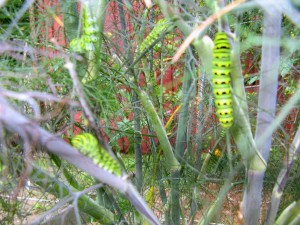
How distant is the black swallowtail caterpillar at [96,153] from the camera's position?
586 millimetres

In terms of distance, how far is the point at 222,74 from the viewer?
2.23 feet

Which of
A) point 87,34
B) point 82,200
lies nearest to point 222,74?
point 87,34

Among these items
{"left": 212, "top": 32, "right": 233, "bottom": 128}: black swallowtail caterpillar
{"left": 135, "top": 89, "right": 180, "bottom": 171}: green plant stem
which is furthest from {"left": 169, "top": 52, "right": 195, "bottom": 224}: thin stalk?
{"left": 212, "top": 32, "right": 233, "bottom": 128}: black swallowtail caterpillar

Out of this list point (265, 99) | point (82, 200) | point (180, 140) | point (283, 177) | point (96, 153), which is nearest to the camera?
point (96, 153)

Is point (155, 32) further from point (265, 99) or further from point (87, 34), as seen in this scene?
point (265, 99)

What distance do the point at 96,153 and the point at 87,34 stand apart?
337mm

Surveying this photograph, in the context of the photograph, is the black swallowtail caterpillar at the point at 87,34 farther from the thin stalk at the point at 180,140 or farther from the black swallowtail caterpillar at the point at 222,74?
the thin stalk at the point at 180,140

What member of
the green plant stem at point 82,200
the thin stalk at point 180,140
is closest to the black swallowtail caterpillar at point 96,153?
the green plant stem at point 82,200

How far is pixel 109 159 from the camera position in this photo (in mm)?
607

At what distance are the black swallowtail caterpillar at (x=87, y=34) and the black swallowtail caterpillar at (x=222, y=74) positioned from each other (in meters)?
0.27

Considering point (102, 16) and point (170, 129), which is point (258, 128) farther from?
point (170, 129)

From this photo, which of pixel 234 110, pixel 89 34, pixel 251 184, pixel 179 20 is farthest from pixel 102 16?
pixel 251 184

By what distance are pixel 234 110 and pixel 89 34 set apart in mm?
312

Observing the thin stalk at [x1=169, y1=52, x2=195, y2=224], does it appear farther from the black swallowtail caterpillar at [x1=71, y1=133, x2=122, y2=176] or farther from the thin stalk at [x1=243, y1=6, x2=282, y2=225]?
the black swallowtail caterpillar at [x1=71, y1=133, x2=122, y2=176]
